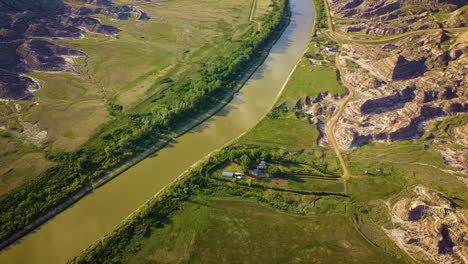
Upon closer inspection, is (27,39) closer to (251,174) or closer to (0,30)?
(0,30)

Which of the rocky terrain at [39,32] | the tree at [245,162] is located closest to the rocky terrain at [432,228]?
the tree at [245,162]

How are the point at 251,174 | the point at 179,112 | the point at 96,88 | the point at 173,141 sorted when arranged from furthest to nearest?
the point at 96,88
the point at 179,112
the point at 173,141
the point at 251,174

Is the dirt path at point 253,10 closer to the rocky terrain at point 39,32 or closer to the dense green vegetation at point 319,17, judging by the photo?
the dense green vegetation at point 319,17

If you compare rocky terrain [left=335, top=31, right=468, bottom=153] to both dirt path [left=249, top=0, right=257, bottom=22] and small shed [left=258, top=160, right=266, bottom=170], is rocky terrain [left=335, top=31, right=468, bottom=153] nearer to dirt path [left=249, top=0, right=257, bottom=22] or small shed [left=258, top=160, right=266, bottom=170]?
small shed [left=258, top=160, right=266, bottom=170]

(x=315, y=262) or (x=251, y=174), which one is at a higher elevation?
(x=251, y=174)

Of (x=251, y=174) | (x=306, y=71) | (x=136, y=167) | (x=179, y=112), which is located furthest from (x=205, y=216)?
(x=306, y=71)
